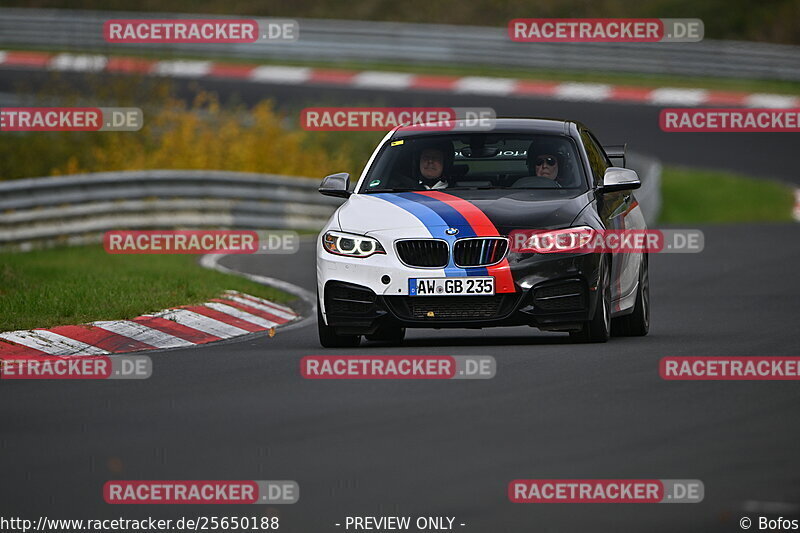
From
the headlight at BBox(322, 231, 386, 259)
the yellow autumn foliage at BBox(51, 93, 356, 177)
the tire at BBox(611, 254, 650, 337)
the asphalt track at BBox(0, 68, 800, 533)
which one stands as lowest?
the asphalt track at BBox(0, 68, 800, 533)

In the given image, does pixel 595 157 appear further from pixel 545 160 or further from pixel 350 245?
pixel 350 245

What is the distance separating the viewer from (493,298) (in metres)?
11.4

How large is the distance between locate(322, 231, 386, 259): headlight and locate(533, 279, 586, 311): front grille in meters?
1.07

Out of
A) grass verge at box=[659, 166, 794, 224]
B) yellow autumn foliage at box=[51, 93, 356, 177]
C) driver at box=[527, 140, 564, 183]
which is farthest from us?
grass verge at box=[659, 166, 794, 224]

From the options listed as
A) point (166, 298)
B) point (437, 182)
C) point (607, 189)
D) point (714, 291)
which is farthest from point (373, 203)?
point (714, 291)

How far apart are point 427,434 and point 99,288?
7187 mm

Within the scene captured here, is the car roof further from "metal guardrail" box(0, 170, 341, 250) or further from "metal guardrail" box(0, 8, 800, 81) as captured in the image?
"metal guardrail" box(0, 8, 800, 81)

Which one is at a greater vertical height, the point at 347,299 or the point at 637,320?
the point at 347,299

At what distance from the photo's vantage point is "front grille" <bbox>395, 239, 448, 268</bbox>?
11.4m

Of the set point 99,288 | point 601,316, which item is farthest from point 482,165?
point 99,288

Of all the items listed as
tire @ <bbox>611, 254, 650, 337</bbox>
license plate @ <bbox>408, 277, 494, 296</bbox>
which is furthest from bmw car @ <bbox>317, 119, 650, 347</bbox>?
tire @ <bbox>611, 254, 650, 337</bbox>

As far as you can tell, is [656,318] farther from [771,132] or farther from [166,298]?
[771,132]

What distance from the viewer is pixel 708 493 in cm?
693

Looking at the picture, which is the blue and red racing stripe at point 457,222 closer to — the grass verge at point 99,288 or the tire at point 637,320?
the tire at point 637,320
